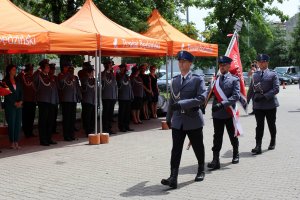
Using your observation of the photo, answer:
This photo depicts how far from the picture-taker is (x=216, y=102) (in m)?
8.09

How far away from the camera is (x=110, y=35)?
1122 cm

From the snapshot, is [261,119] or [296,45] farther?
[296,45]

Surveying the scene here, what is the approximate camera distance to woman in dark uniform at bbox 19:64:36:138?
38.4 feet

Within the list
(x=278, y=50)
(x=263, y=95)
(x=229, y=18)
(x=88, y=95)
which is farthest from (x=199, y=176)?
(x=278, y=50)

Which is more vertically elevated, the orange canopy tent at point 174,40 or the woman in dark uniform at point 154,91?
the orange canopy tent at point 174,40

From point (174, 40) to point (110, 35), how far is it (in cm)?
300

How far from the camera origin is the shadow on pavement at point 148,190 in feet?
21.3

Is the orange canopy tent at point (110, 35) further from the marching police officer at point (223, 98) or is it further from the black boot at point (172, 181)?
the black boot at point (172, 181)

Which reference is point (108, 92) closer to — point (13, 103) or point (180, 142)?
point (13, 103)

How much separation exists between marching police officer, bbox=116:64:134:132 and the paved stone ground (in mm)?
1667

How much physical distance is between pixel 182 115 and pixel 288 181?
1.87m

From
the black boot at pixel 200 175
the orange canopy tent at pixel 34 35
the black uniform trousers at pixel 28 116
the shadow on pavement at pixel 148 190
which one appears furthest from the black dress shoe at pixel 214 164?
the black uniform trousers at pixel 28 116

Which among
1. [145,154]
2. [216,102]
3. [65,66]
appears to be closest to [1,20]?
[65,66]

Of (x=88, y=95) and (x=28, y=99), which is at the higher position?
(x=88, y=95)
